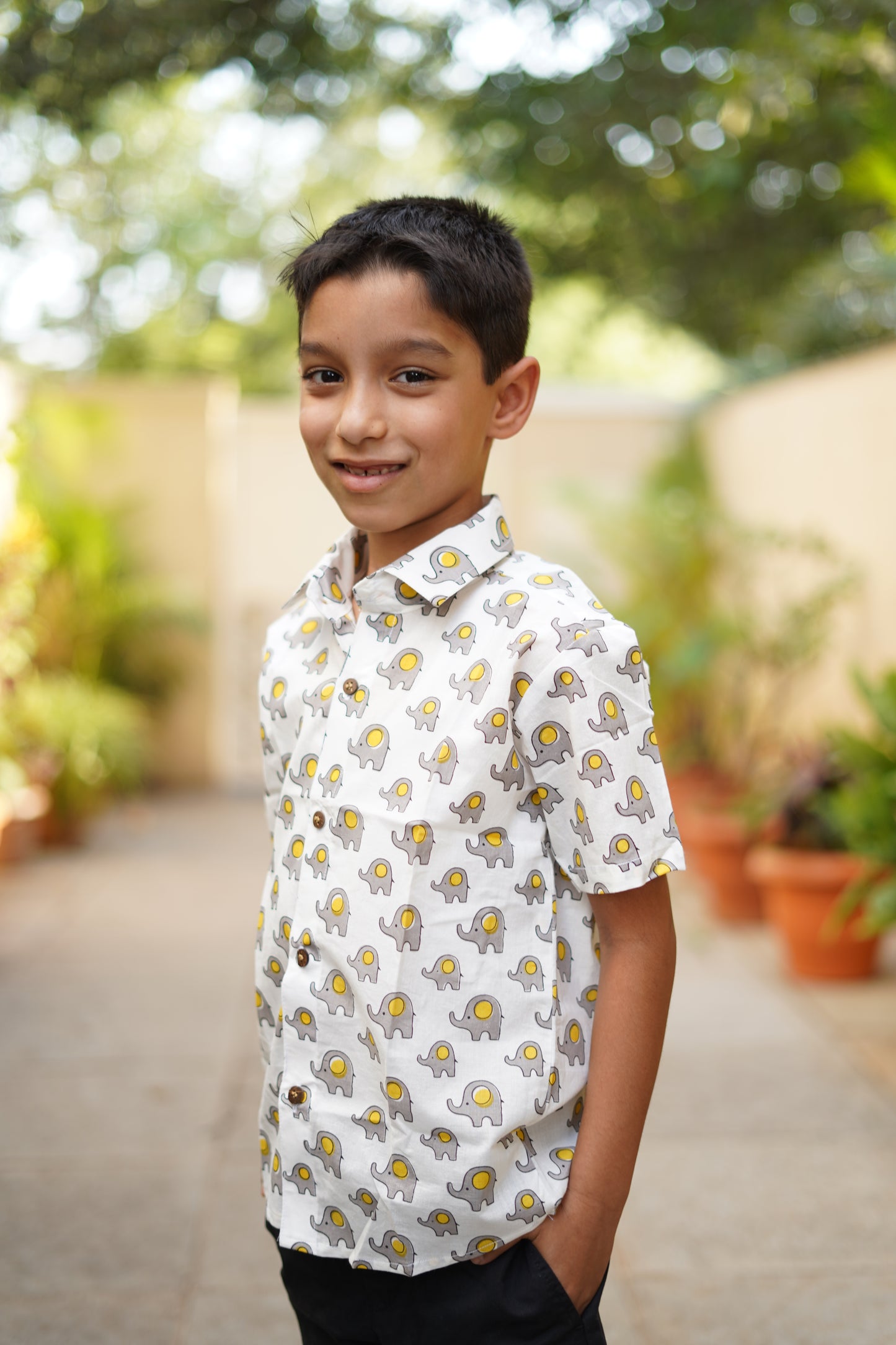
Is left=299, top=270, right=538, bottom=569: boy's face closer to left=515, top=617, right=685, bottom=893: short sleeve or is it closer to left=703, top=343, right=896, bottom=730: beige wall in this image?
left=515, top=617, right=685, bottom=893: short sleeve

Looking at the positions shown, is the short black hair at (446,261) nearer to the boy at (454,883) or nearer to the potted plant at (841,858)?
the boy at (454,883)

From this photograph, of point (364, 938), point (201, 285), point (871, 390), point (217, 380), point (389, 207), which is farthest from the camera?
point (201, 285)

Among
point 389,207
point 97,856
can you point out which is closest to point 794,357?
point 97,856

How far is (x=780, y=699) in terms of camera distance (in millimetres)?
6016

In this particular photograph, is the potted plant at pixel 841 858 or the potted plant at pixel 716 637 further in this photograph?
the potted plant at pixel 716 637

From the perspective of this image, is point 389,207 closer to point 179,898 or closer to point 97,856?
point 179,898

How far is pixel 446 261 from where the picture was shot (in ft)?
4.20

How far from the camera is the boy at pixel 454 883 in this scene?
123cm

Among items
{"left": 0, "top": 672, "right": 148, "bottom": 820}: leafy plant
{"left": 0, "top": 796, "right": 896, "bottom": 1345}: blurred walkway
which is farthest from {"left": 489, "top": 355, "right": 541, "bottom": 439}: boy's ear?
{"left": 0, "top": 672, "right": 148, "bottom": 820}: leafy plant

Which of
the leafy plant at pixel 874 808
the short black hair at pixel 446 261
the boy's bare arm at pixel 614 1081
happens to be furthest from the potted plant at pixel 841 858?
the short black hair at pixel 446 261

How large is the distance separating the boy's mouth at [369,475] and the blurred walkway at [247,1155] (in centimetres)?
172

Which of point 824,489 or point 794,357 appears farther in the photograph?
point 794,357

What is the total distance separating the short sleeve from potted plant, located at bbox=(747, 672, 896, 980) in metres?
2.43

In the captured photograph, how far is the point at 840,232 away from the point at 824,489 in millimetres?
4386
